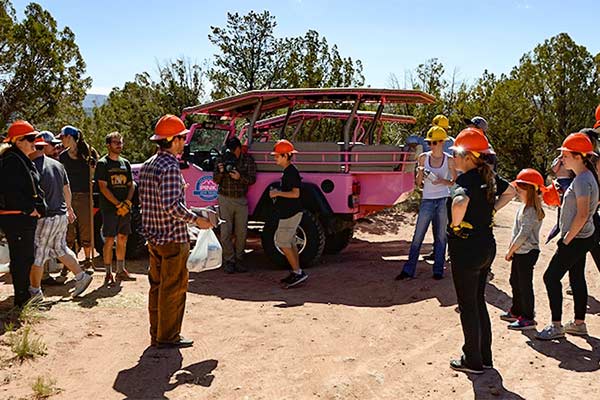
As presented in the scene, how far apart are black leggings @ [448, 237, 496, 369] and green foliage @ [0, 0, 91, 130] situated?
16747 mm

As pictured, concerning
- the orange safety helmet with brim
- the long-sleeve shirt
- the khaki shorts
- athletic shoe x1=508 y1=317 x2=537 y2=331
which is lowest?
athletic shoe x1=508 y1=317 x2=537 y2=331

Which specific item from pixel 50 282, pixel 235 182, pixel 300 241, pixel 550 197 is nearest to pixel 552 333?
pixel 550 197

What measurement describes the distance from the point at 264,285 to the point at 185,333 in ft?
6.75

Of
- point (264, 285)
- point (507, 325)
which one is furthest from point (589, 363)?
point (264, 285)

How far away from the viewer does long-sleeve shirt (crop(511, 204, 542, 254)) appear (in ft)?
17.0

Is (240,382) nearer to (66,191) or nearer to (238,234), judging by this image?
(66,191)

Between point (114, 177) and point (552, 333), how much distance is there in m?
4.87

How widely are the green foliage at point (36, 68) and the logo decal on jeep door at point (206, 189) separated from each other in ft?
38.3

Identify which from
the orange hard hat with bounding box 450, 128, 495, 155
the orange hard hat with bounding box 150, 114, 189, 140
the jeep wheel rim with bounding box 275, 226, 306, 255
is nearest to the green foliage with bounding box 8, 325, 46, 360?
the orange hard hat with bounding box 150, 114, 189, 140

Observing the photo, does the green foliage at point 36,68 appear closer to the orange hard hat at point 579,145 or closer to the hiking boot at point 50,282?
the hiking boot at point 50,282

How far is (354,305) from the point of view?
647 centimetres

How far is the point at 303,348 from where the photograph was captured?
16.5 feet

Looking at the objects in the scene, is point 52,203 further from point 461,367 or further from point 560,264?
point 560,264

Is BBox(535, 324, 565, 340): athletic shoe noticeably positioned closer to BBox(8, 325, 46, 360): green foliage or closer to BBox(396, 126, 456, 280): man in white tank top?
BBox(396, 126, 456, 280): man in white tank top
